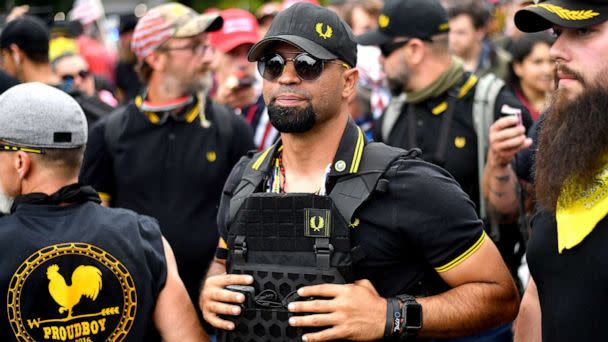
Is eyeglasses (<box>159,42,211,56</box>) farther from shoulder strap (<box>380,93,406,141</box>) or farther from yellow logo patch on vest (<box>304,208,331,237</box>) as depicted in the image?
yellow logo patch on vest (<box>304,208,331,237</box>)

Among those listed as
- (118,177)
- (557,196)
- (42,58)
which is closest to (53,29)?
(42,58)

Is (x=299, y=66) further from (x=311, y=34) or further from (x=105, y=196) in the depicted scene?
(x=105, y=196)

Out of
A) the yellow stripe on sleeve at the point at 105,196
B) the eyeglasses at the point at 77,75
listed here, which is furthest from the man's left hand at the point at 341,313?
the eyeglasses at the point at 77,75

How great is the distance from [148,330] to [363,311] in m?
1.05

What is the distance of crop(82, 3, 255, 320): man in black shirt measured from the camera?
571cm

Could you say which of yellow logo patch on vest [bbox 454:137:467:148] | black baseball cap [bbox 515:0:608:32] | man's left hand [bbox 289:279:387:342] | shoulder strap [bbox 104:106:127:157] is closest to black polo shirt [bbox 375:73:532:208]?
yellow logo patch on vest [bbox 454:137:467:148]

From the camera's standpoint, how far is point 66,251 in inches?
146

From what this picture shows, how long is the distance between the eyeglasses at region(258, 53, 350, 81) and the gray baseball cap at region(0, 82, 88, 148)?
0.88 meters

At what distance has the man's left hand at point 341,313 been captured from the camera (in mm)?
3375

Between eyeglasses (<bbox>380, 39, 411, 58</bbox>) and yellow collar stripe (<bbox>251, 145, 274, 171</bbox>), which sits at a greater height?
eyeglasses (<bbox>380, 39, 411, 58</bbox>)

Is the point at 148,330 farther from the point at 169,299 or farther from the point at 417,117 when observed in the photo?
the point at 417,117

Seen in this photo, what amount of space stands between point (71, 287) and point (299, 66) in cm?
129

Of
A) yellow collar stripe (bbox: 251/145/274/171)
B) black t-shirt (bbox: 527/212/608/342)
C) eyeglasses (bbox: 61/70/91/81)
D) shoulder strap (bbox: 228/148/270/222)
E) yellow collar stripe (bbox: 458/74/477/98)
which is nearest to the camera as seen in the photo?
black t-shirt (bbox: 527/212/608/342)

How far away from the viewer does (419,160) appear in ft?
12.1
